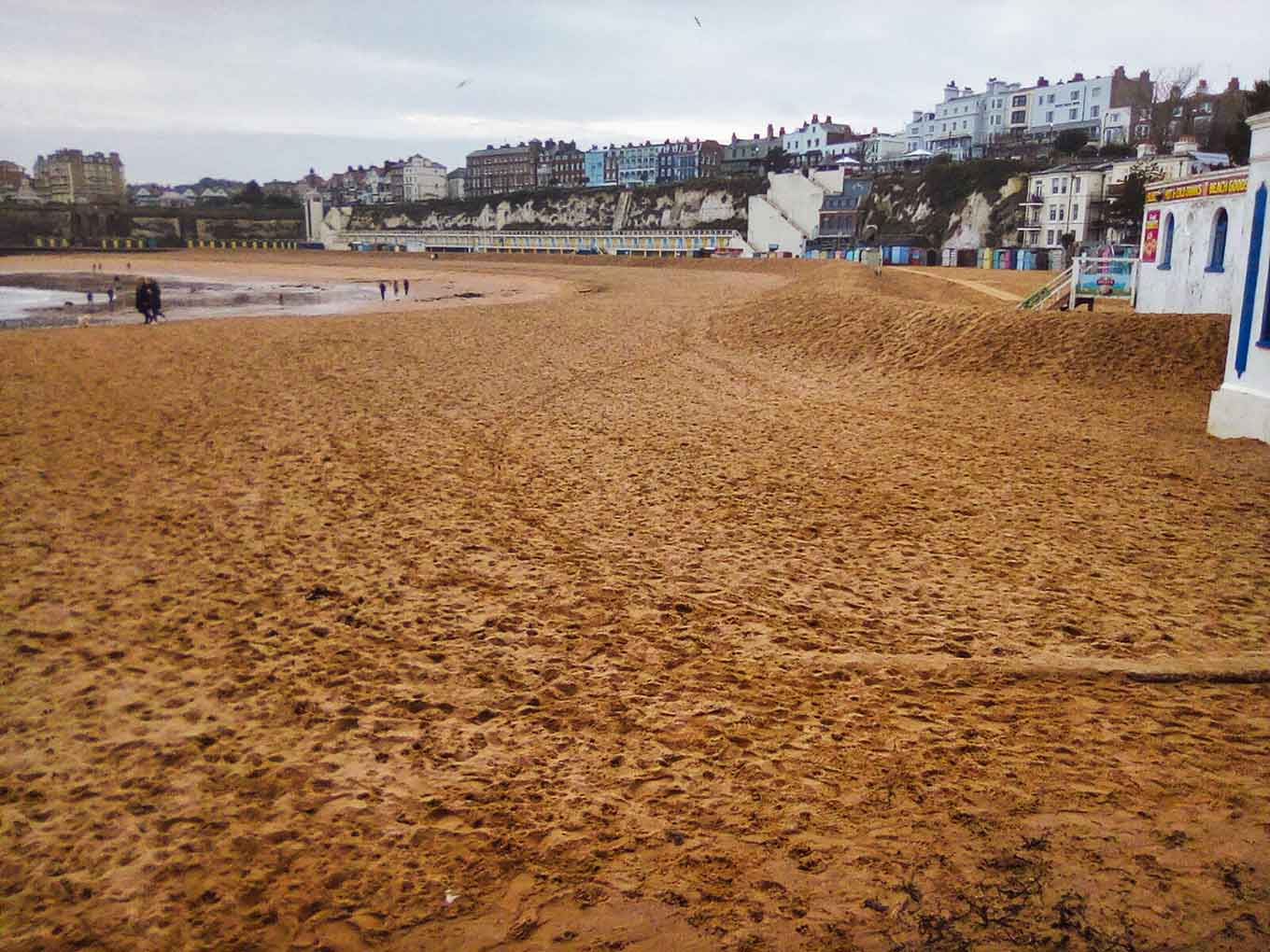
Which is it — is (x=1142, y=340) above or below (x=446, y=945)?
above

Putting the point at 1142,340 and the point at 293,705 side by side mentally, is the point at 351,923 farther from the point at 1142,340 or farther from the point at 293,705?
the point at 1142,340

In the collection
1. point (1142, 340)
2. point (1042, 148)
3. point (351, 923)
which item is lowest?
point (351, 923)

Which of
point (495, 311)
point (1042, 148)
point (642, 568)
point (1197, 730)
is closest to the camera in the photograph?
point (1197, 730)

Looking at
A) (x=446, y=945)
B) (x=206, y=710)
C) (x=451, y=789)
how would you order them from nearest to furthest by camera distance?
(x=446, y=945)
(x=451, y=789)
(x=206, y=710)

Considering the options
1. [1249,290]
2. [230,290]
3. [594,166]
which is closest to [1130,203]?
[1249,290]

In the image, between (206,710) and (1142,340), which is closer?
(206,710)

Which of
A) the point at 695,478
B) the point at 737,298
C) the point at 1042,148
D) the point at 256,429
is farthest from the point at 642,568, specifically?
the point at 1042,148

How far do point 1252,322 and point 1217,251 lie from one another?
1102 cm

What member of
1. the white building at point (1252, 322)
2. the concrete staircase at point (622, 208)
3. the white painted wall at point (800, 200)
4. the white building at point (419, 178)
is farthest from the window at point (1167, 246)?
the white building at point (419, 178)

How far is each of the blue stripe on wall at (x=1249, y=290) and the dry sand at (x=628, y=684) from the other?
1401mm

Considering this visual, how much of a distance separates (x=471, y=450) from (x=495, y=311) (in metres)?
21.2

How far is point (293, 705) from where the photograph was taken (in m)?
5.70

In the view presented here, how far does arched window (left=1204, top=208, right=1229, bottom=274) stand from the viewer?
69.3ft

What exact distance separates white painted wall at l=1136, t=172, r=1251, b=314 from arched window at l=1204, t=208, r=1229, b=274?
0.06 meters
